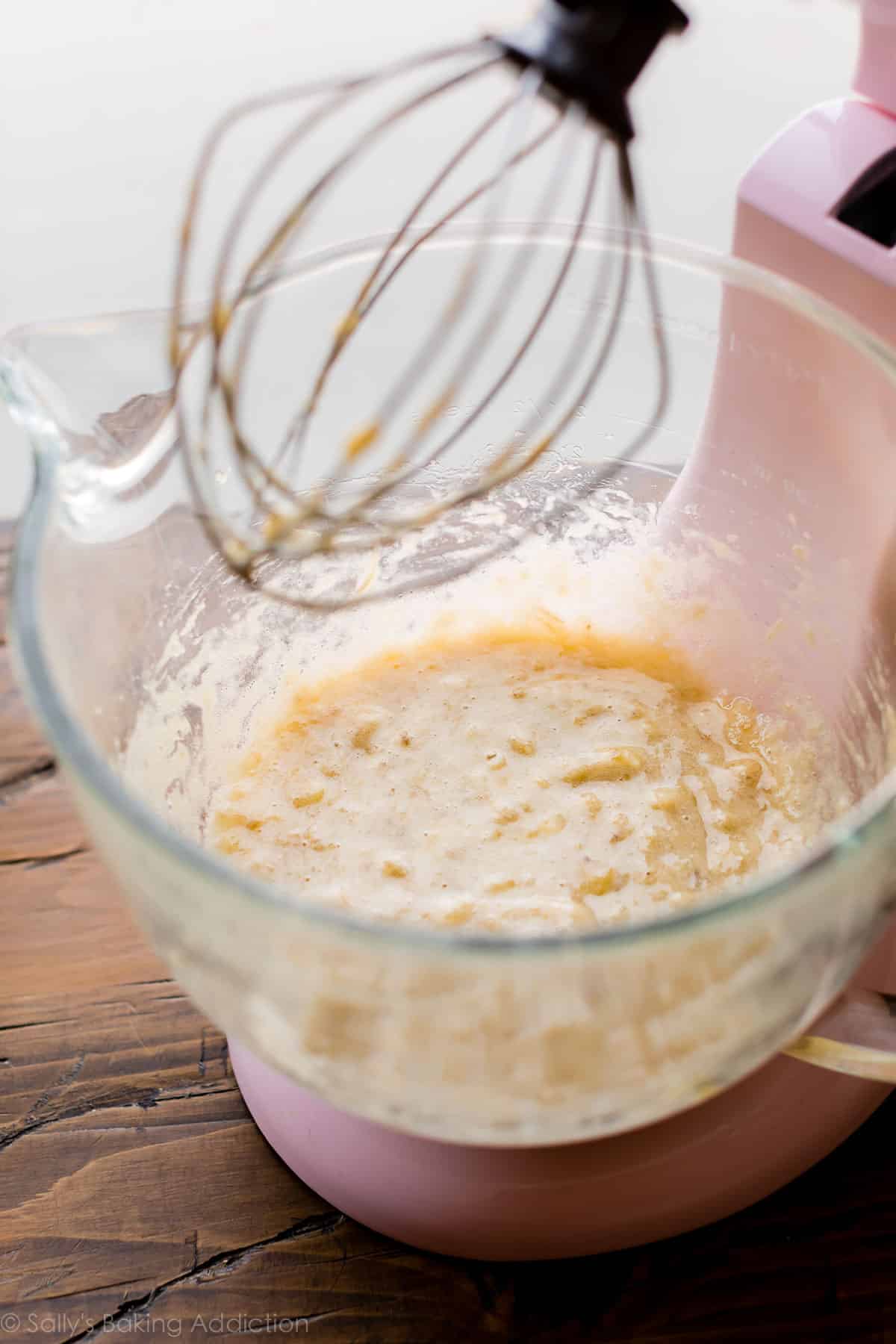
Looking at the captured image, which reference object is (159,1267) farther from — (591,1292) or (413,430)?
(413,430)

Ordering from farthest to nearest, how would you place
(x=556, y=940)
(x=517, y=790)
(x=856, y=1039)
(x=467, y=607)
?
(x=467, y=607)
(x=517, y=790)
(x=856, y=1039)
(x=556, y=940)

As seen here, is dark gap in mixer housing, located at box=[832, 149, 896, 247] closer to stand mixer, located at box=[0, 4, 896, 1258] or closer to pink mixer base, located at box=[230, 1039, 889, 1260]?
stand mixer, located at box=[0, 4, 896, 1258]

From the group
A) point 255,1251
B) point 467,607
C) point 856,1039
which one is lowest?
point 255,1251

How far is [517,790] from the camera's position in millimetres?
734

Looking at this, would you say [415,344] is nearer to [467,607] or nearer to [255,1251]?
[467,607]

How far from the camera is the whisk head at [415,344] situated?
1.73ft

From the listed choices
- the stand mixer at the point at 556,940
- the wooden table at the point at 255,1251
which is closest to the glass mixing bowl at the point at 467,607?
the stand mixer at the point at 556,940

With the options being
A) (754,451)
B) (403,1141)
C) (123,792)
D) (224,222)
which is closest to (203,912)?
(123,792)

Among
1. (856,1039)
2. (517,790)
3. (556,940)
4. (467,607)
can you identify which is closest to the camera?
(556,940)

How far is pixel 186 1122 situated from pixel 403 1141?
0.14 m

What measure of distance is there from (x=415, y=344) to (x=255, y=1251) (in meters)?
0.48

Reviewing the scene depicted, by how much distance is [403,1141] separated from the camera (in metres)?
0.60

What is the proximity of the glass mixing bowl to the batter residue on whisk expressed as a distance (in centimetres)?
3

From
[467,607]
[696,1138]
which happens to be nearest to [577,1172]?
[696,1138]
